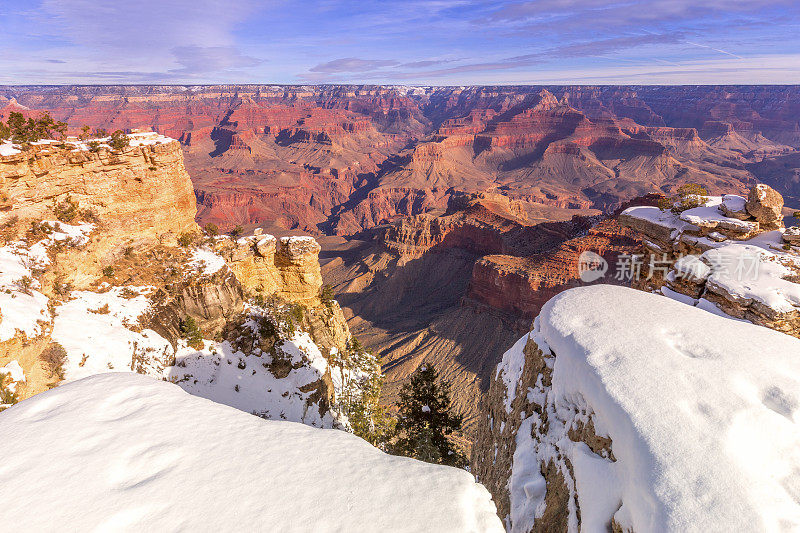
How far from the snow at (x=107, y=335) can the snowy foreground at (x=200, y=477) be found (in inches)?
487

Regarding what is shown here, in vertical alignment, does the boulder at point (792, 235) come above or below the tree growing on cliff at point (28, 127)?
below

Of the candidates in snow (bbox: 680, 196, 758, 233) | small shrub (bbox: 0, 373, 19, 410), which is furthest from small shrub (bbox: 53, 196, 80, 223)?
snow (bbox: 680, 196, 758, 233)

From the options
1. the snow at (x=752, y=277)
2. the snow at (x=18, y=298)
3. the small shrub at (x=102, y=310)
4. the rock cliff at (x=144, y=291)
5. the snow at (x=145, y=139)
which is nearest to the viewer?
the snow at (x=752, y=277)

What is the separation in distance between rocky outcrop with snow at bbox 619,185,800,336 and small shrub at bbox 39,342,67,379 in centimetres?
2712

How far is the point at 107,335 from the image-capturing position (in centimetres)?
1844

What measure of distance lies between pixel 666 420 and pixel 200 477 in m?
8.03

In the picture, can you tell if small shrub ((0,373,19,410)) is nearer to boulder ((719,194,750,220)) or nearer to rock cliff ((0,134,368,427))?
rock cliff ((0,134,368,427))

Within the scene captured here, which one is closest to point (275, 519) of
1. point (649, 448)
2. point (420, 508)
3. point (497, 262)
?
point (420, 508)

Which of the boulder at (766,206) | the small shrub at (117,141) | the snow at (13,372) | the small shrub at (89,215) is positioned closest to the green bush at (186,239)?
the small shrub at (89,215)

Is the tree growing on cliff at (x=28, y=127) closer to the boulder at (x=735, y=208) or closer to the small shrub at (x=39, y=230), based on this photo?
the small shrub at (x=39, y=230)

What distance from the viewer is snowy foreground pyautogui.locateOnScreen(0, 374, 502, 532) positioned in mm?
4816

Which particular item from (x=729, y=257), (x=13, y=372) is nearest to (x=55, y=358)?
(x=13, y=372)

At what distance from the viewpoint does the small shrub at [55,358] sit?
15.2 metres

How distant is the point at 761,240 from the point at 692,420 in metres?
14.6
